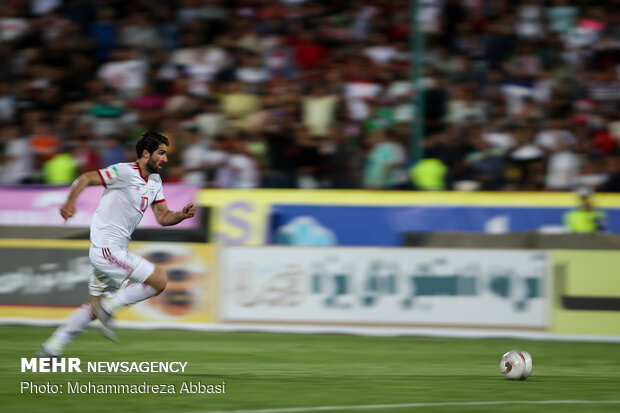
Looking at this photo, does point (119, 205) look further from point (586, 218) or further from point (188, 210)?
point (586, 218)

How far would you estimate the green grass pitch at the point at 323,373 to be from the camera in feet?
27.6

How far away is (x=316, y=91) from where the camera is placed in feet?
59.4

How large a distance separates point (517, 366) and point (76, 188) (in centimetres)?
427

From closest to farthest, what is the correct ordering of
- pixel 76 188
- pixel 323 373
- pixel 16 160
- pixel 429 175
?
pixel 76 188 < pixel 323 373 < pixel 429 175 < pixel 16 160

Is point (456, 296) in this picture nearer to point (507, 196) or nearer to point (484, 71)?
point (507, 196)

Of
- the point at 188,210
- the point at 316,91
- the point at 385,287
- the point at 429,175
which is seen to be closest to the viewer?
the point at 188,210

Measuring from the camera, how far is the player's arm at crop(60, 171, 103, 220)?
9.18m

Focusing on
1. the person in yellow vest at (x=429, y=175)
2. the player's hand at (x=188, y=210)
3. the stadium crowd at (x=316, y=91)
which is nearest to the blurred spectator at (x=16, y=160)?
the stadium crowd at (x=316, y=91)

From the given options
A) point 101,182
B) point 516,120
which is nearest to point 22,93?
point 516,120

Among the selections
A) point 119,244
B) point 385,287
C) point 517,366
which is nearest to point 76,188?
point 119,244

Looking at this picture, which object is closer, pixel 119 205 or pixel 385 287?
pixel 119 205

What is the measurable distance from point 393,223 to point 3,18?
8.85 m

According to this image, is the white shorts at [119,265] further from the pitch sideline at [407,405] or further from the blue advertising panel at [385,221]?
the blue advertising panel at [385,221]

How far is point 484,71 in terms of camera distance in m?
18.4
